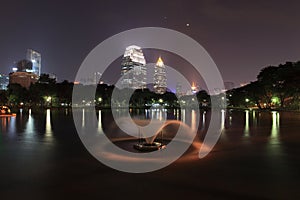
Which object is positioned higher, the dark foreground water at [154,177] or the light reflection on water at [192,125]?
the light reflection on water at [192,125]

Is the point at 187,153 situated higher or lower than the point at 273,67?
lower

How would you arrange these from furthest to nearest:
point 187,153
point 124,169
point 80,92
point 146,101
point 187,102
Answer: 1. point 187,102
2. point 146,101
3. point 80,92
4. point 187,153
5. point 124,169

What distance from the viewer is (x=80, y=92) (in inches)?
4377

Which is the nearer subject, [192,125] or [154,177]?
[154,177]

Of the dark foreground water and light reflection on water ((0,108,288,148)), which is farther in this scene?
light reflection on water ((0,108,288,148))

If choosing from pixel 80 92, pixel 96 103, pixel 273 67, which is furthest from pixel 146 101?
pixel 273 67

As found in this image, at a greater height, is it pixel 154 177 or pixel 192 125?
pixel 192 125

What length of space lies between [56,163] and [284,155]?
9017mm

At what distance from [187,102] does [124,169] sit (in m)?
164

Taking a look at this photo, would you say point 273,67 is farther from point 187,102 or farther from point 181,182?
point 187,102

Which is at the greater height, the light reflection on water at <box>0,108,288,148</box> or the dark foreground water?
the light reflection on water at <box>0,108,288,148</box>

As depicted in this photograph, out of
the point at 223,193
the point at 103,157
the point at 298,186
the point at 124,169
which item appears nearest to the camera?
the point at 223,193

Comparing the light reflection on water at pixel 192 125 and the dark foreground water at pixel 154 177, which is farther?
the light reflection on water at pixel 192 125

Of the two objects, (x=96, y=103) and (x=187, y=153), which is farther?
(x=96, y=103)
